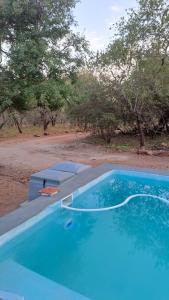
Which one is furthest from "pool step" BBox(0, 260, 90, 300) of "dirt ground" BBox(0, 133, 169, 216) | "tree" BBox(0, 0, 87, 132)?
"tree" BBox(0, 0, 87, 132)

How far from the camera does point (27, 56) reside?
5688 millimetres

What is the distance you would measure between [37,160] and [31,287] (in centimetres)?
606

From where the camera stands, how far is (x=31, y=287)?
2303 mm

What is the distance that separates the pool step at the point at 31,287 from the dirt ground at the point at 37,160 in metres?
2.02

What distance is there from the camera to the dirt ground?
209 inches

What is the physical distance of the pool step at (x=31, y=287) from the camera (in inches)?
86.8

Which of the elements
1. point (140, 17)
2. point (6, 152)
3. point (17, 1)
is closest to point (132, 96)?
point (140, 17)

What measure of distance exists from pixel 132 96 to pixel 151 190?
17.5 feet

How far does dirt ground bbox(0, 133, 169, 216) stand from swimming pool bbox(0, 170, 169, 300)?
1.20 m

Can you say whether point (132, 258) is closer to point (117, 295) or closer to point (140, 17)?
point (117, 295)

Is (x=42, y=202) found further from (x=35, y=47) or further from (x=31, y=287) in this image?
(x=35, y=47)

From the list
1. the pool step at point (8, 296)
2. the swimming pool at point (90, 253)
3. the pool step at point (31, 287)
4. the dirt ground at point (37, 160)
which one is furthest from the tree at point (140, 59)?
the pool step at point (8, 296)

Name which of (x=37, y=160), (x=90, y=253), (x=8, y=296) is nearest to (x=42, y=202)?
(x=90, y=253)

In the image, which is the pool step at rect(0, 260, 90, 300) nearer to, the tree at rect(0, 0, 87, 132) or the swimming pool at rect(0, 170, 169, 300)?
the swimming pool at rect(0, 170, 169, 300)
